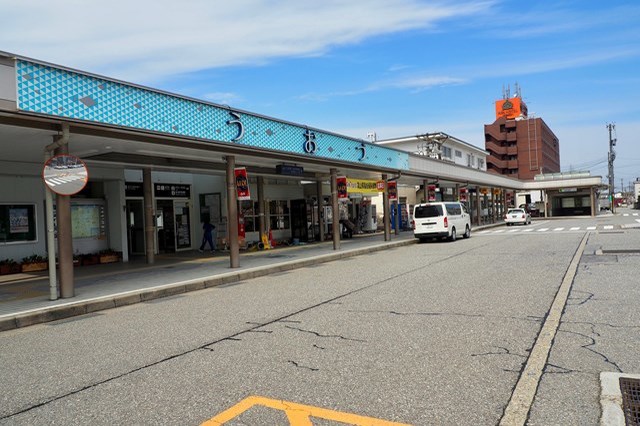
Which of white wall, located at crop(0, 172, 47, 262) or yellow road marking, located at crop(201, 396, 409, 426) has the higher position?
white wall, located at crop(0, 172, 47, 262)

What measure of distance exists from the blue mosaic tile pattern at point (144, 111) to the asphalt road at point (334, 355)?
13.3ft

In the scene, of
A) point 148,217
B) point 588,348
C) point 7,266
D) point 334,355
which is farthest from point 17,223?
point 588,348

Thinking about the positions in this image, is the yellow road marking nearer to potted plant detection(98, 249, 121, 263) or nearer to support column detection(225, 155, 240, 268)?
support column detection(225, 155, 240, 268)

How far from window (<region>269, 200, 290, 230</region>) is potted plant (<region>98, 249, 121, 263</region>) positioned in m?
9.79

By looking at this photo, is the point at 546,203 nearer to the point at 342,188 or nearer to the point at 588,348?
the point at 342,188

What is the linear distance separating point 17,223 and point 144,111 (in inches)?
286

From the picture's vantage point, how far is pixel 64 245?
10250 mm

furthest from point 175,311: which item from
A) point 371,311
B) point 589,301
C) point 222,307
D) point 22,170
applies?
point 22,170

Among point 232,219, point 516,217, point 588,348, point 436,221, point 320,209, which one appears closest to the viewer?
point 588,348

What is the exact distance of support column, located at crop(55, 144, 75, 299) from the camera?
33.3ft

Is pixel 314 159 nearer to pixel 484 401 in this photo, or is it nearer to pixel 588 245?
pixel 588 245

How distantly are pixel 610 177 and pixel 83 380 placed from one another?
92.3 meters

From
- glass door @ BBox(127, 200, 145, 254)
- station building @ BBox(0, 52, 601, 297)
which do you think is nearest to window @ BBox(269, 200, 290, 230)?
station building @ BBox(0, 52, 601, 297)

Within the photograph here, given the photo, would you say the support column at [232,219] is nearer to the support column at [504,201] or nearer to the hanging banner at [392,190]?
the hanging banner at [392,190]
